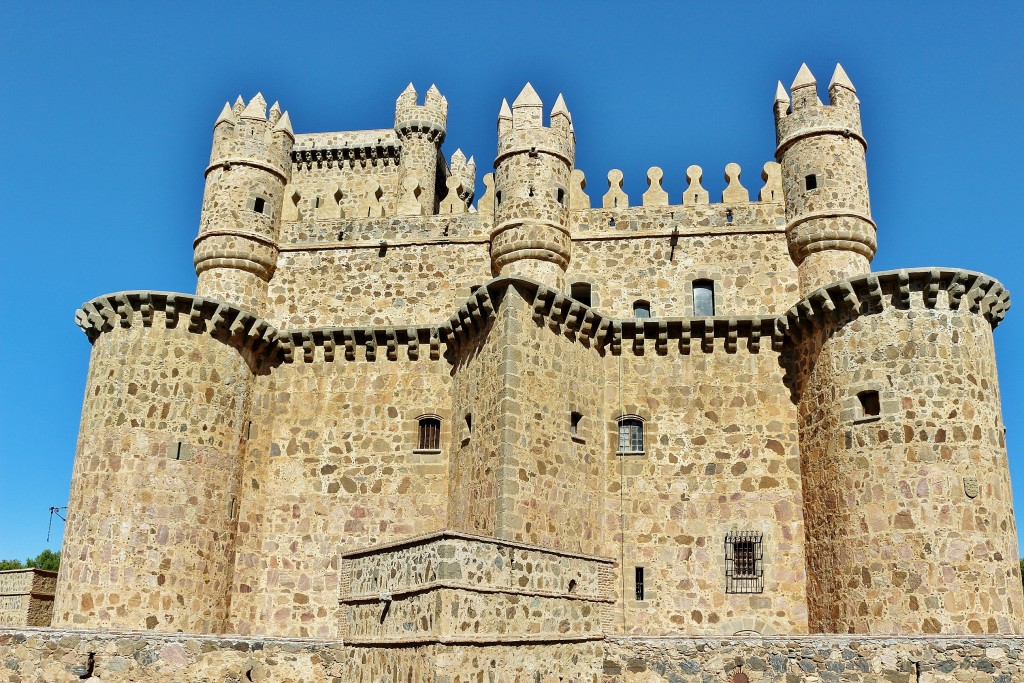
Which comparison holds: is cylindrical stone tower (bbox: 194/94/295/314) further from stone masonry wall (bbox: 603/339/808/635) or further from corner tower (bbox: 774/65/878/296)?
corner tower (bbox: 774/65/878/296)

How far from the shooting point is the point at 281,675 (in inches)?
550

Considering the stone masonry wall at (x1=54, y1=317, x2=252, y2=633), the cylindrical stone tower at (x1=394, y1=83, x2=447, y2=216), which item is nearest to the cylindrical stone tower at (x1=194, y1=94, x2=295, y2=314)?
the stone masonry wall at (x1=54, y1=317, x2=252, y2=633)

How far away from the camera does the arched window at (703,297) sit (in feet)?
Answer: 75.8

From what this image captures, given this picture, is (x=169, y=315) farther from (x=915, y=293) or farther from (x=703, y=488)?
(x=915, y=293)

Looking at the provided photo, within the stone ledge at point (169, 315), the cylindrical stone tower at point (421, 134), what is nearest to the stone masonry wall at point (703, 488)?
the stone ledge at point (169, 315)

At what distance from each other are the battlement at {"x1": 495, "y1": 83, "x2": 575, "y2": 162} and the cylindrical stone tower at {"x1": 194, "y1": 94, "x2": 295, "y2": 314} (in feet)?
20.7

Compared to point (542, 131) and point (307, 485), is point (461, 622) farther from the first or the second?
point (542, 131)

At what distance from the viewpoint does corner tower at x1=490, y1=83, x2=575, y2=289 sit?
22.9m

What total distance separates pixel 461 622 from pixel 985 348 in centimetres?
1315

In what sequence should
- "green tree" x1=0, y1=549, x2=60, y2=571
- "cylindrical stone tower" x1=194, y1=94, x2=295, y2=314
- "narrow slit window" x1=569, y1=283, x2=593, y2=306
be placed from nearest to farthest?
"narrow slit window" x1=569, y1=283, x2=593, y2=306 → "cylindrical stone tower" x1=194, y1=94, x2=295, y2=314 → "green tree" x1=0, y1=549, x2=60, y2=571

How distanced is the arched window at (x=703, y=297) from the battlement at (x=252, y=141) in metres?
11.7

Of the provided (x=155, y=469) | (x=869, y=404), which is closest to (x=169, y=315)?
(x=155, y=469)

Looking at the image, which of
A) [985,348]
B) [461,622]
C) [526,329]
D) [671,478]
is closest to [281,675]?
[461,622]

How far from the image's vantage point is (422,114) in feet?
106
